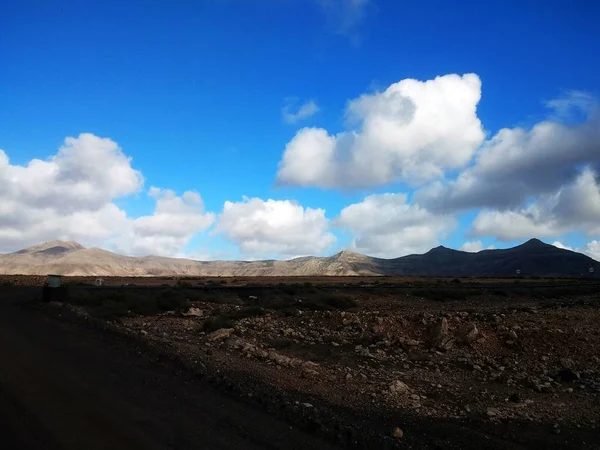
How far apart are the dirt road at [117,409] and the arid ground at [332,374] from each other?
0.05 metres

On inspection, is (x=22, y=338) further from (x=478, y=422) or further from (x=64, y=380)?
(x=478, y=422)

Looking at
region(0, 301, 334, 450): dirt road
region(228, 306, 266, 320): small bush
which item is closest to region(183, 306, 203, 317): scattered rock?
region(228, 306, 266, 320): small bush

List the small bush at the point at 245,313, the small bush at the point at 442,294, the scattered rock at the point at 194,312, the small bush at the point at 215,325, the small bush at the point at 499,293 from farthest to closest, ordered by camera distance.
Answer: the small bush at the point at 499,293 < the small bush at the point at 442,294 < the scattered rock at the point at 194,312 < the small bush at the point at 245,313 < the small bush at the point at 215,325

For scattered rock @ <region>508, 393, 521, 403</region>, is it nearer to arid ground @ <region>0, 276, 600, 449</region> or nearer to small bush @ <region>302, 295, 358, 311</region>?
arid ground @ <region>0, 276, 600, 449</region>

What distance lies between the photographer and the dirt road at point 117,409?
720cm

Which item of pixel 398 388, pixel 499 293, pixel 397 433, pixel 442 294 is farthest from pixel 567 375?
pixel 499 293

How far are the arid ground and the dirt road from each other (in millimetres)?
49

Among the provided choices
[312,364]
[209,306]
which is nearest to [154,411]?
[312,364]

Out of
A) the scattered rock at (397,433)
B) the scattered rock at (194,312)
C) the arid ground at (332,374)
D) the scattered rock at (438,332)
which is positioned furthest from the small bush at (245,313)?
the scattered rock at (397,433)

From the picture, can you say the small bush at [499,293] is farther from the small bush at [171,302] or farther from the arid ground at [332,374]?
the small bush at [171,302]

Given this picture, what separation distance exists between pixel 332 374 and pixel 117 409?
590cm

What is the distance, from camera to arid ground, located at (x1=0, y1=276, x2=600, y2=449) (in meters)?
8.40

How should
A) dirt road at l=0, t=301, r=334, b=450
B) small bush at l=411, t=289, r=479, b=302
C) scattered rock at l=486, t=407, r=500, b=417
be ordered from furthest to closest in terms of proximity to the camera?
small bush at l=411, t=289, r=479, b=302
scattered rock at l=486, t=407, r=500, b=417
dirt road at l=0, t=301, r=334, b=450

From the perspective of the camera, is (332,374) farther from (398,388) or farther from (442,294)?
(442,294)
